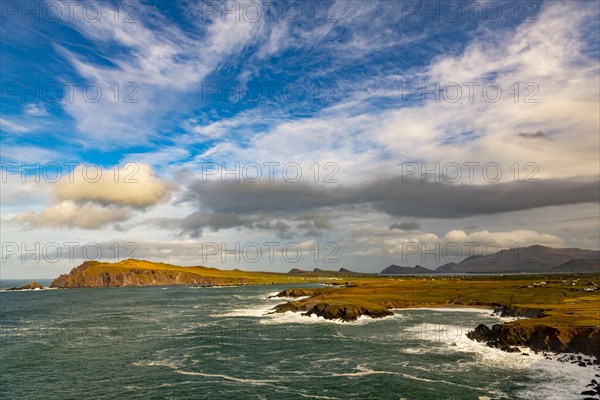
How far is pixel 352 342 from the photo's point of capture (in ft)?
268

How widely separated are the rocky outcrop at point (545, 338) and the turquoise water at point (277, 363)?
4384 millimetres

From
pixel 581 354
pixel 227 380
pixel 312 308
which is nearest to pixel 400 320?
pixel 312 308

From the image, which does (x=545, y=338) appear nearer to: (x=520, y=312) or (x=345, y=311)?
(x=520, y=312)

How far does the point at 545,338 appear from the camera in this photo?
228 ft

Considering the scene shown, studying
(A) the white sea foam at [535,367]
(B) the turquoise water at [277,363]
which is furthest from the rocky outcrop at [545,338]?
(B) the turquoise water at [277,363]

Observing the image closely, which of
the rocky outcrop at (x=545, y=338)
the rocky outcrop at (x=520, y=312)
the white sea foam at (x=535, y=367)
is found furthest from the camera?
the rocky outcrop at (x=520, y=312)

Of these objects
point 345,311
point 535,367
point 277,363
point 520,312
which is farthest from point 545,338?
point 345,311

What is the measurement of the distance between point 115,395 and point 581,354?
2727 inches

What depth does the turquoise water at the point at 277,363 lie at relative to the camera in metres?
52.8

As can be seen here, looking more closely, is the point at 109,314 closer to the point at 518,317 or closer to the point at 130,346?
the point at 130,346

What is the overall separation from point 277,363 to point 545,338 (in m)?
46.3

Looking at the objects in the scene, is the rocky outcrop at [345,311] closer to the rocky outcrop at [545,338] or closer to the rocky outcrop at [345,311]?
the rocky outcrop at [345,311]

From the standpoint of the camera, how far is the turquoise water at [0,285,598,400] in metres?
52.8

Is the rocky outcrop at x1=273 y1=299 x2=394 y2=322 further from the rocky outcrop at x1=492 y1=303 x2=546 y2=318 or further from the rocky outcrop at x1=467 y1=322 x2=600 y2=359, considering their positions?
the rocky outcrop at x1=467 y1=322 x2=600 y2=359
